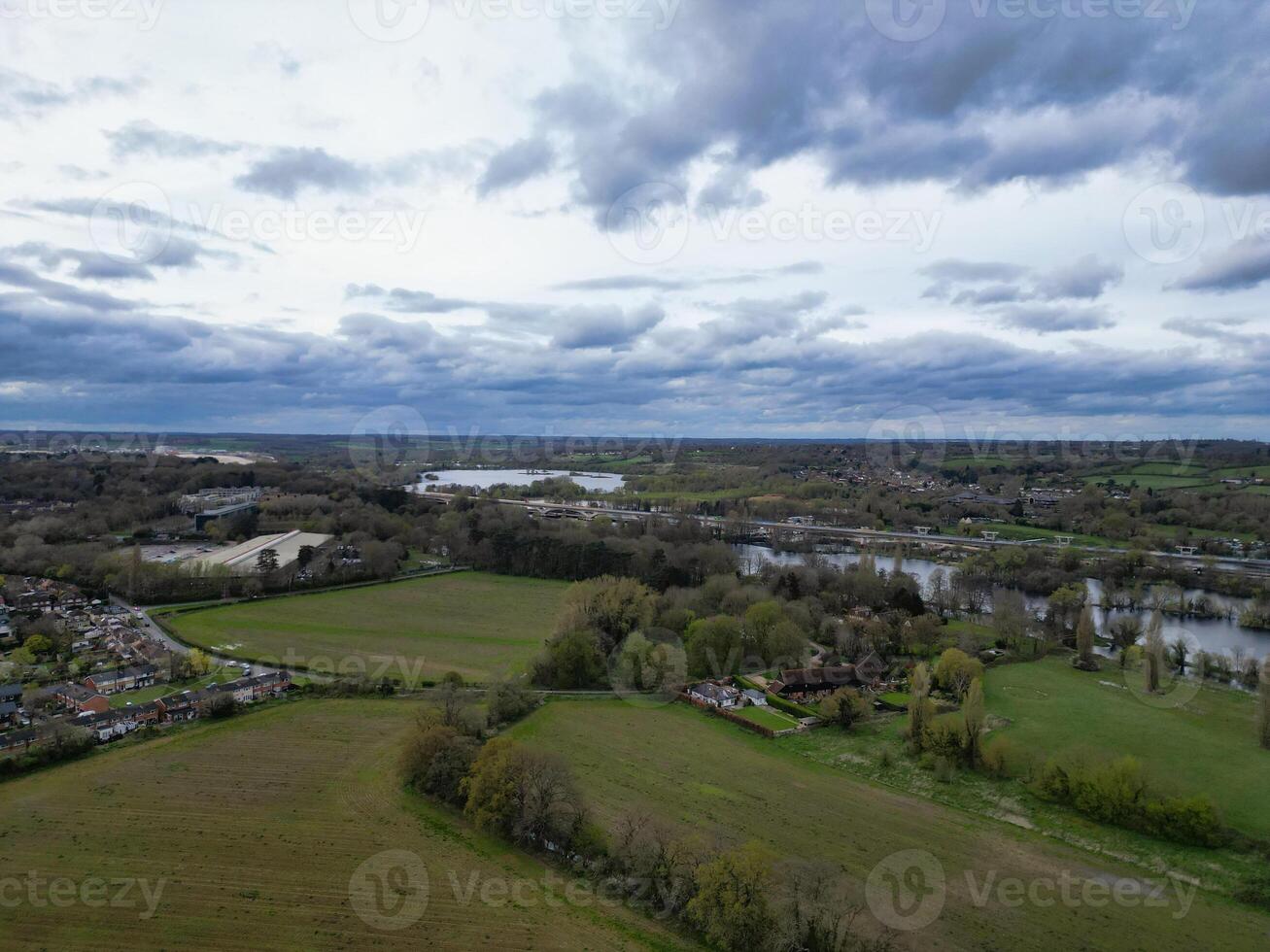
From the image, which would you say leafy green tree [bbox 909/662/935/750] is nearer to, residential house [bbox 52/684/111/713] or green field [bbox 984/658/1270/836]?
green field [bbox 984/658/1270/836]

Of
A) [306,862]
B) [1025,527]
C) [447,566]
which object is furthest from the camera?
[1025,527]

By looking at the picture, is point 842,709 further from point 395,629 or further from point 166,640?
point 166,640

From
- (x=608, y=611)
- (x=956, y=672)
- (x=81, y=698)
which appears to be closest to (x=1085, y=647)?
(x=956, y=672)

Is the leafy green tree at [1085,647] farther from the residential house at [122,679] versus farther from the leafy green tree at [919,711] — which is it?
the residential house at [122,679]

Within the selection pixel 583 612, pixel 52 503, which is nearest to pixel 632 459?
pixel 52 503

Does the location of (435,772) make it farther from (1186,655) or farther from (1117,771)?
(1186,655)

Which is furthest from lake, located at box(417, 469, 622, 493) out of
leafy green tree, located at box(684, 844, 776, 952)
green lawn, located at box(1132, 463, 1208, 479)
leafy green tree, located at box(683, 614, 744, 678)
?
leafy green tree, located at box(684, 844, 776, 952)
